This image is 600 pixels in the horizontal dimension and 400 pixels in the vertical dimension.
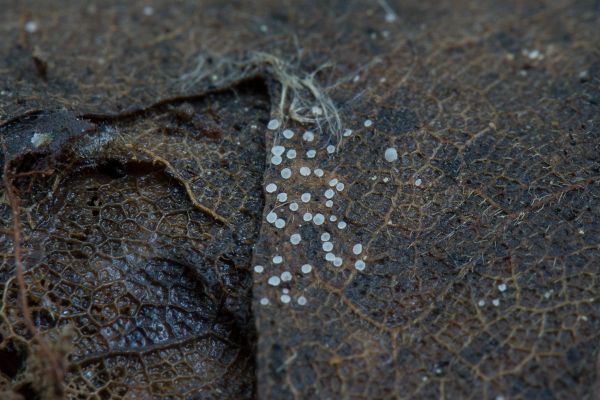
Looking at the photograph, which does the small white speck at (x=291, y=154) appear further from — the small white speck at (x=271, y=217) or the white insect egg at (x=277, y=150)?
the small white speck at (x=271, y=217)

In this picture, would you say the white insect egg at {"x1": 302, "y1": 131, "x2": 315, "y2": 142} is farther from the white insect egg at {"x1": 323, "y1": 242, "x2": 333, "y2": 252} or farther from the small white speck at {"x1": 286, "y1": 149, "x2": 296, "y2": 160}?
the white insect egg at {"x1": 323, "y1": 242, "x2": 333, "y2": 252}

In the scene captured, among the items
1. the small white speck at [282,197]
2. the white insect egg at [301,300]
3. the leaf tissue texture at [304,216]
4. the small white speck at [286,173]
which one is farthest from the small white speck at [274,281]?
the small white speck at [286,173]

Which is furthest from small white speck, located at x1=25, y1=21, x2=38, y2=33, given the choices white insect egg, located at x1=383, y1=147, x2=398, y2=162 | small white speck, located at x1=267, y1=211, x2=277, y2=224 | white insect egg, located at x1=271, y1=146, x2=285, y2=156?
white insect egg, located at x1=383, y1=147, x2=398, y2=162

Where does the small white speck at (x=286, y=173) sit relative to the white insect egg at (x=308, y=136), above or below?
below

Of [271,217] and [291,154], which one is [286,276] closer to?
[271,217]

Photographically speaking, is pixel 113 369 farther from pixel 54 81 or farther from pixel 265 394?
pixel 54 81

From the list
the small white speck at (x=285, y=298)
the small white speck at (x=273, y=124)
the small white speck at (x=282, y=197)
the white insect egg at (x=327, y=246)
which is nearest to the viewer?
the small white speck at (x=285, y=298)

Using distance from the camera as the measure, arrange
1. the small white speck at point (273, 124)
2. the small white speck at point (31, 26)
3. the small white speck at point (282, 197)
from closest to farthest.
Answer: the small white speck at point (282, 197), the small white speck at point (273, 124), the small white speck at point (31, 26)
